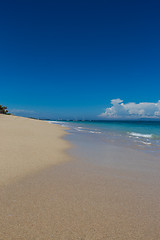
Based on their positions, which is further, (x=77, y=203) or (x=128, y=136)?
(x=128, y=136)

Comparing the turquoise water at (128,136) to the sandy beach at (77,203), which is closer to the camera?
the sandy beach at (77,203)

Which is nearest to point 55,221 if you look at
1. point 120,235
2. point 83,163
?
point 120,235

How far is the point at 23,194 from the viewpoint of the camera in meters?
3.31

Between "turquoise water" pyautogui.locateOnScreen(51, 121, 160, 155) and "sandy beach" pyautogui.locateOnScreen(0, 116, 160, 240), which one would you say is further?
"turquoise water" pyautogui.locateOnScreen(51, 121, 160, 155)

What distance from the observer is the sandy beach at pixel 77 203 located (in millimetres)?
2279

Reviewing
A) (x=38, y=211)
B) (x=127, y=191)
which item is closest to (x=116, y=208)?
(x=127, y=191)

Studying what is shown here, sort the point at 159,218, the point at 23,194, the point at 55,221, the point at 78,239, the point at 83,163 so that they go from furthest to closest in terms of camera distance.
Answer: the point at 83,163, the point at 23,194, the point at 159,218, the point at 55,221, the point at 78,239

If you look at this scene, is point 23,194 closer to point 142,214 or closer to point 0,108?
point 142,214

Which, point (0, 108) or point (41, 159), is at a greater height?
point (0, 108)

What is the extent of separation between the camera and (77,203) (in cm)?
305

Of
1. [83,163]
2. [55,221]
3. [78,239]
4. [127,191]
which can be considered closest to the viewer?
[78,239]

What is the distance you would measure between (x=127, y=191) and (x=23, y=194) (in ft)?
8.99

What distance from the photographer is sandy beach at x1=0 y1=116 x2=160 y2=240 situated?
7.48 ft

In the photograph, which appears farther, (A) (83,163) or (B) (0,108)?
(B) (0,108)
